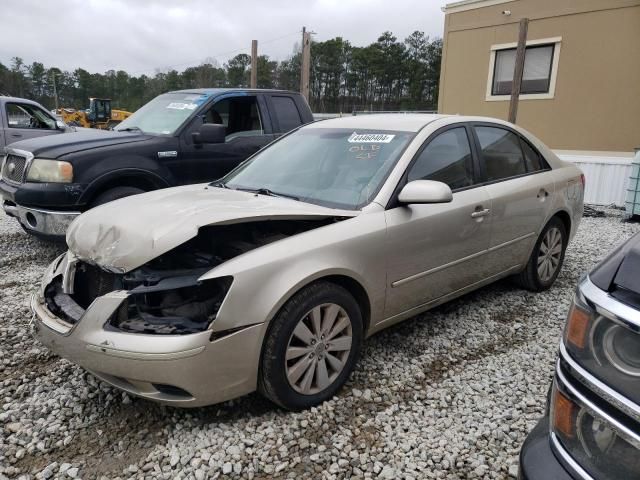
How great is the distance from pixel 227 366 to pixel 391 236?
1.23 meters

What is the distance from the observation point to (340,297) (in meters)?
2.72

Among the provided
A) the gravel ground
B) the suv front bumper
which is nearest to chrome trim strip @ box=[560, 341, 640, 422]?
the gravel ground

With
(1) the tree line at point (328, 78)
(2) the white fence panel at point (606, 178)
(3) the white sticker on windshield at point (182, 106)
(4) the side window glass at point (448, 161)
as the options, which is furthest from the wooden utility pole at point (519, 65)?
(1) the tree line at point (328, 78)

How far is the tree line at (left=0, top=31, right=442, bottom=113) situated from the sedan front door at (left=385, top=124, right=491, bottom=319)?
41644 mm

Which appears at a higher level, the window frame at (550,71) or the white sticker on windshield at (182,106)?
the window frame at (550,71)

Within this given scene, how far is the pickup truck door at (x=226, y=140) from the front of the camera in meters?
5.68

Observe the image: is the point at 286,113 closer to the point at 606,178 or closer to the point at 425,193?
the point at 425,193

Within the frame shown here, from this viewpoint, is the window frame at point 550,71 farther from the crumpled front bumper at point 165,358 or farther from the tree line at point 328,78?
the tree line at point 328,78

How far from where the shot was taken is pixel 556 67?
13617 millimetres

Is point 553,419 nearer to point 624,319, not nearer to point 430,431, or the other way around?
point 624,319

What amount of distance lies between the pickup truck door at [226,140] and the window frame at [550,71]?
10639 millimetres

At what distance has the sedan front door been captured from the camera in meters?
3.06

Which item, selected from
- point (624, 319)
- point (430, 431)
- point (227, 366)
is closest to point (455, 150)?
point (430, 431)

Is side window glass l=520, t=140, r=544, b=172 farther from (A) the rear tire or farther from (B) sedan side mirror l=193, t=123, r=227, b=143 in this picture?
(B) sedan side mirror l=193, t=123, r=227, b=143
